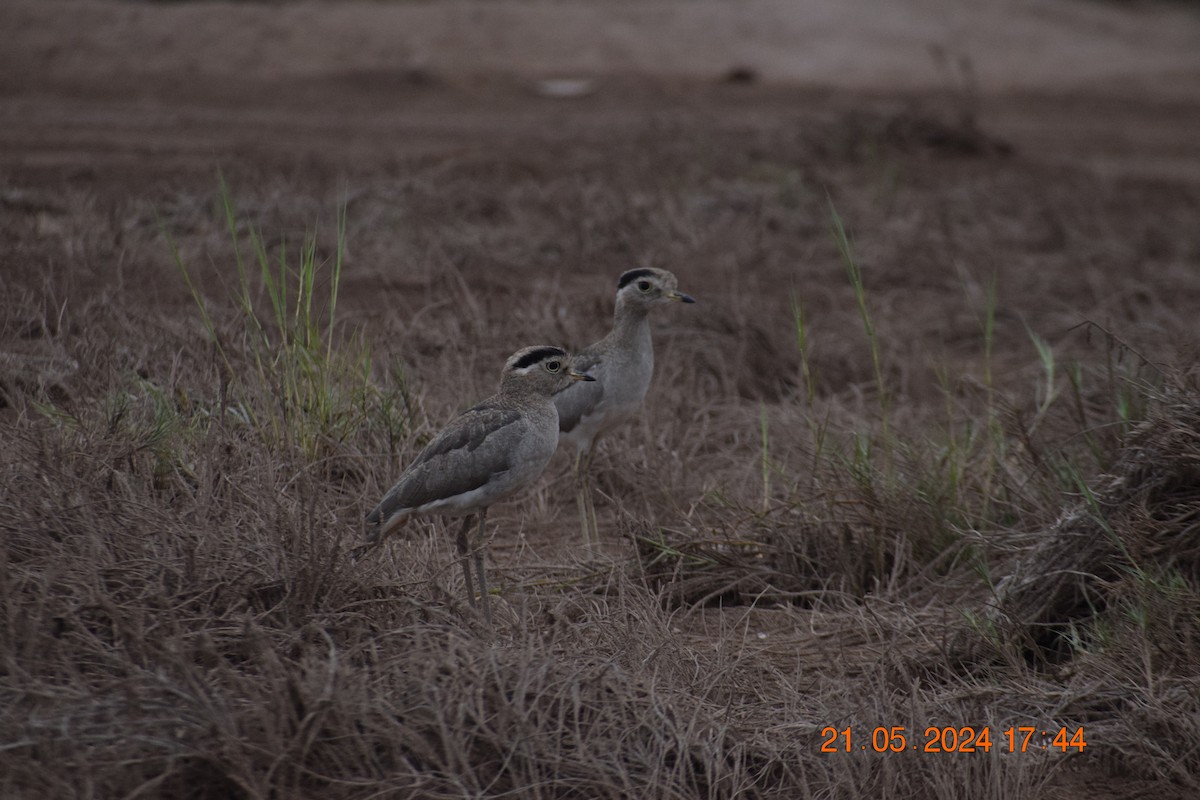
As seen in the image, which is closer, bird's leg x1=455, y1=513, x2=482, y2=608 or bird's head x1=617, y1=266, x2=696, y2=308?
bird's leg x1=455, y1=513, x2=482, y2=608

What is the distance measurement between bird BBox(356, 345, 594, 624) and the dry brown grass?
228 millimetres

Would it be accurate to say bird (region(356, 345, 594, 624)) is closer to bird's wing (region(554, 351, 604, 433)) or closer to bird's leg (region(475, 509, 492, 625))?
bird's leg (region(475, 509, 492, 625))

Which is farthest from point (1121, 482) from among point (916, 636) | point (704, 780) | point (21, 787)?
Result: point (21, 787)

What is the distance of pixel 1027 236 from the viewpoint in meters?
12.9

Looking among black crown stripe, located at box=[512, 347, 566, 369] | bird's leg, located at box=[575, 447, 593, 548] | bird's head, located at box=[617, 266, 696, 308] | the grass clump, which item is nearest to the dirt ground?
bird's leg, located at box=[575, 447, 593, 548]

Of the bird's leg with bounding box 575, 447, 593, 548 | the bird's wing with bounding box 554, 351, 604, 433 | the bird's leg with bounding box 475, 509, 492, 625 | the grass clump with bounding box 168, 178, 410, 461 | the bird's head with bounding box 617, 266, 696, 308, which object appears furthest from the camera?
the bird's head with bounding box 617, 266, 696, 308

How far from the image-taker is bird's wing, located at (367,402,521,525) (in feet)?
17.5

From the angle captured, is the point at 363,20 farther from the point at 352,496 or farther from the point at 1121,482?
the point at 1121,482

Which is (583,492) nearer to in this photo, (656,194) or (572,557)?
(572,557)
